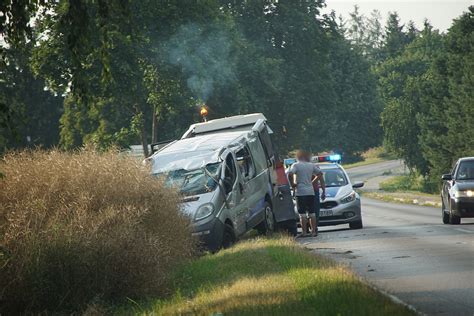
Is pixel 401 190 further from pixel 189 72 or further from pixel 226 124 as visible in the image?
pixel 226 124

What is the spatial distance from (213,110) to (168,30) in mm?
10040

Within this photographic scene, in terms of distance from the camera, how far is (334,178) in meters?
30.8

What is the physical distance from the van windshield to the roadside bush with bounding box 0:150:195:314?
196 inches

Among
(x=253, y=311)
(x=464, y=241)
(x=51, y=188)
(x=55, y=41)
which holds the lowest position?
(x=464, y=241)

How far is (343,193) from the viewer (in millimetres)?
29562

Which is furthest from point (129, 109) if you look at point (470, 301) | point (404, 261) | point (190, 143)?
point (470, 301)

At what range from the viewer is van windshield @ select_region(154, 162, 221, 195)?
21.4 metres

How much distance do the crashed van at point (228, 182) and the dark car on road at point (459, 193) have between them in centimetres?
475

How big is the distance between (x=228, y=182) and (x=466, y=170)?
9.98 m

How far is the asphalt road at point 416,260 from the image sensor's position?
12820 mm

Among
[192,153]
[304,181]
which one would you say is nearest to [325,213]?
[304,181]

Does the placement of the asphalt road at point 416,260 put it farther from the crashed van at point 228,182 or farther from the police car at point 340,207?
the crashed van at point 228,182

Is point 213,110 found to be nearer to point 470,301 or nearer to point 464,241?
point 464,241

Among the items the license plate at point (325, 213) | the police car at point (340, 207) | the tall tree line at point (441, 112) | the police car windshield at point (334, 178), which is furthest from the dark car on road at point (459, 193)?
the tall tree line at point (441, 112)
